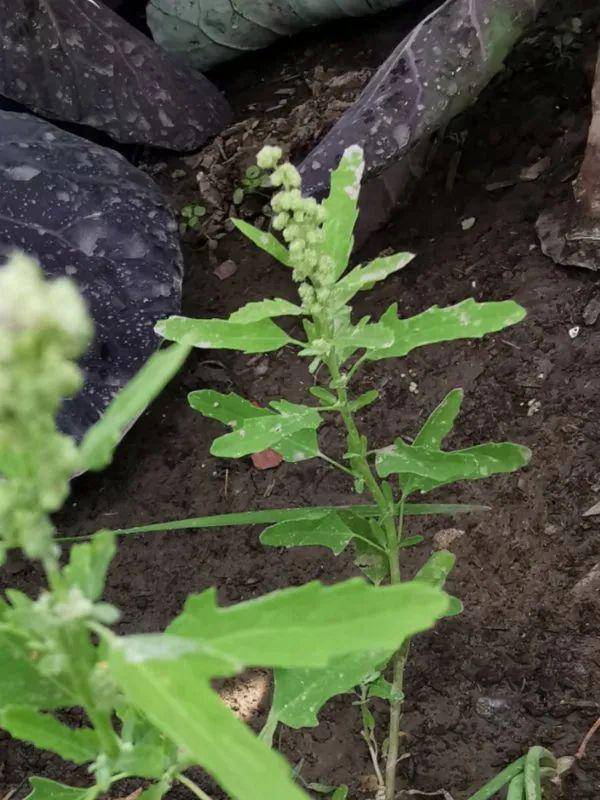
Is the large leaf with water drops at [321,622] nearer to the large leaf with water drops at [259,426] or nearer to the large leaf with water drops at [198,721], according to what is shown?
the large leaf with water drops at [198,721]

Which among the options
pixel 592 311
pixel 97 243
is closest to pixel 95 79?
pixel 97 243

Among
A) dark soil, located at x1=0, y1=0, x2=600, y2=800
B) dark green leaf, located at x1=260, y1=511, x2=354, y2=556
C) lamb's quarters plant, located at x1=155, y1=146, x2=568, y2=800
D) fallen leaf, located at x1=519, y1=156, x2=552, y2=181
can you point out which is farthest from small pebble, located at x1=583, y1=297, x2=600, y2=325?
dark green leaf, located at x1=260, y1=511, x2=354, y2=556

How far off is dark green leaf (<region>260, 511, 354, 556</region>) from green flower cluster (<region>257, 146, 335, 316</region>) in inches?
12.1

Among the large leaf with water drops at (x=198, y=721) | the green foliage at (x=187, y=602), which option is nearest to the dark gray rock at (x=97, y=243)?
the green foliage at (x=187, y=602)

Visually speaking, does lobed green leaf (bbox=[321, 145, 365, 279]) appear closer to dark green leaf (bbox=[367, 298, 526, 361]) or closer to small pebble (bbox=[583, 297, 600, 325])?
dark green leaf (bbox=[367, 298, 526, 361])

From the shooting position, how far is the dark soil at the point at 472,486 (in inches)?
48.9

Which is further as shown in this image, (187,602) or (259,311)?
(259,311)

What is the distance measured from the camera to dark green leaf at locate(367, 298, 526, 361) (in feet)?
2.69

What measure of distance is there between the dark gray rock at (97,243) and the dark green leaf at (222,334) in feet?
2.91

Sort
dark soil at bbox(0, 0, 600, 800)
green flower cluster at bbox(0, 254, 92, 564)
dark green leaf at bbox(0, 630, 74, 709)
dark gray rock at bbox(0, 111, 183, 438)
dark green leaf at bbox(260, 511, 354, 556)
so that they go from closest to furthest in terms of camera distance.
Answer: green flower cluster at bbox(0, 254, 92, 564), dark green leaf at bbox(0, 630, 74, 709), dark green leaf at bbox(260, 511, 354, 556), dark soil at bbox(0, 0, 600, 800), dark gray rock at bbox(0, 111, 183, 438)

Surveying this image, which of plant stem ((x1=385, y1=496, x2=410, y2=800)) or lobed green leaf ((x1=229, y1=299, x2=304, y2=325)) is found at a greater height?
lobed green leaf ((x1=229, y1=299, x2=304, y2=325))

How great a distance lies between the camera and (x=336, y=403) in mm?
975

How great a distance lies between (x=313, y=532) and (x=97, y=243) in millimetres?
1035

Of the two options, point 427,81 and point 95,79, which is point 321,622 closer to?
point 427,81
